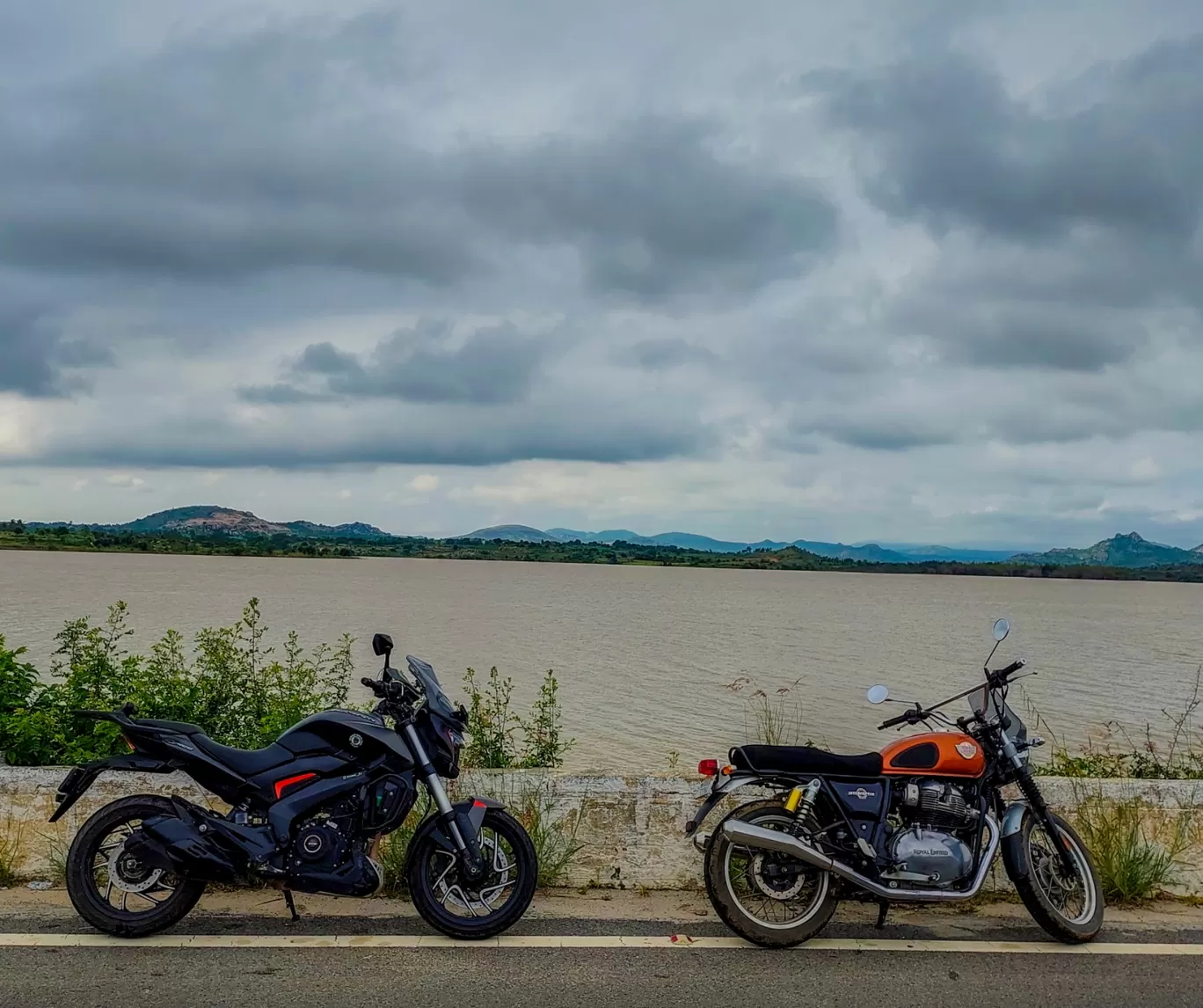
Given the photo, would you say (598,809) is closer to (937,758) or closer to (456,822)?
(456,822)

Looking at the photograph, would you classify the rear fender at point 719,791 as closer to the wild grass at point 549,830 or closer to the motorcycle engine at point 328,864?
the wild grass at point 549,830

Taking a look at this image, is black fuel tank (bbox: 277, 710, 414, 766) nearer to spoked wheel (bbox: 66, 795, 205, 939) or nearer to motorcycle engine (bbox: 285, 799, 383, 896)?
motorcycle engine (bbox: 285, 799, 383, 896)

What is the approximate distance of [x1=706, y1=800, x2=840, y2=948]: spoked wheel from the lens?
517cm

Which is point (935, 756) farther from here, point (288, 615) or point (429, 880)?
point (288, 615)

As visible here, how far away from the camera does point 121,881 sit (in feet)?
16.7

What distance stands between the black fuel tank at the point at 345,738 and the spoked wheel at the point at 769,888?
159 centimetres

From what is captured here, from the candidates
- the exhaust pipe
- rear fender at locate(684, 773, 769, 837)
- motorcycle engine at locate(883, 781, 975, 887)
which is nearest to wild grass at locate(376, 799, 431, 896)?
rear fender at locate(684, 773, 769, 837)

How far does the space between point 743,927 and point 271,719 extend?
3.58 metres

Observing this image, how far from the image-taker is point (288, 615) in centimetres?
4312

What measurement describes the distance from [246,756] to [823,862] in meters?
2.83

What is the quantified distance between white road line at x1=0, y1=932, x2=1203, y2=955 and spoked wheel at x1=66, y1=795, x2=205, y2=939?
86 mm

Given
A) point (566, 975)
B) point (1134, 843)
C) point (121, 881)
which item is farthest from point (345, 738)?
point (1134, 843)

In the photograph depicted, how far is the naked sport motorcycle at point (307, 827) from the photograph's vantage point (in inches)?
200

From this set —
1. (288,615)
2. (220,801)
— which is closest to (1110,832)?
(220,801)
